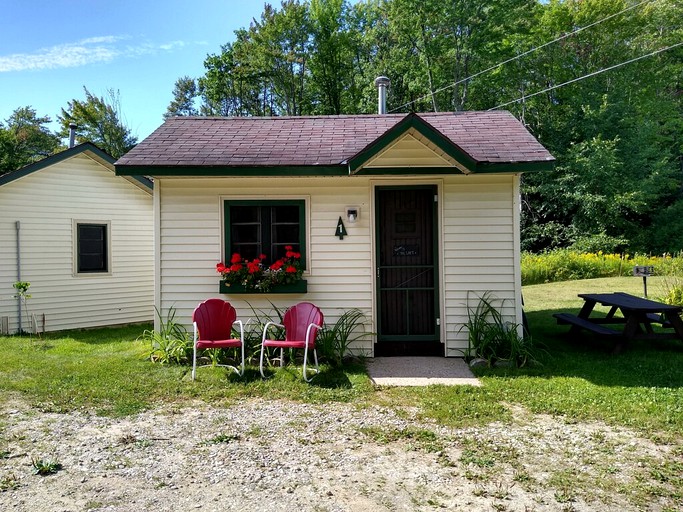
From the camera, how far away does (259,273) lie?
5.96m

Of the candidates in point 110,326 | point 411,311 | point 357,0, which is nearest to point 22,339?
point 110,326

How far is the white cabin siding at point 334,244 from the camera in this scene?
19.9 ft

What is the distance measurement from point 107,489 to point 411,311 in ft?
14.1

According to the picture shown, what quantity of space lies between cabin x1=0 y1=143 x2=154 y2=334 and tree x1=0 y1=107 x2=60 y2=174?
16.4m

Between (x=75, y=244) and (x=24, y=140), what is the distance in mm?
24903

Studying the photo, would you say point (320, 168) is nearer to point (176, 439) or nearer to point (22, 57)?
point (176, 439)

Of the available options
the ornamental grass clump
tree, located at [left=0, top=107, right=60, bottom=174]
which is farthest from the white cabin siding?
tree, located at [left=0, top=107, right=60, bottom=174]

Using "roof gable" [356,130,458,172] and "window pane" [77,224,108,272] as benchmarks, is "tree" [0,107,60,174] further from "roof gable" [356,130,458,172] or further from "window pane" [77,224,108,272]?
"roof gable" [356,130,458,172]

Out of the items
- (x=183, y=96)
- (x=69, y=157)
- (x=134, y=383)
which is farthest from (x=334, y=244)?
(x=183, y=96)

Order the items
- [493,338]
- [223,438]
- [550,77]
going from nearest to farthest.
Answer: [223,438] → [493,338] → [550,77]

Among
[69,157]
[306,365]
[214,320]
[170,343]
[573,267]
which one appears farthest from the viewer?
[573,267]

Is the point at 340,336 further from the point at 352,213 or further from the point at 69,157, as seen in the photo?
the point at 69,157

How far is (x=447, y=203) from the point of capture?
20.1 feet

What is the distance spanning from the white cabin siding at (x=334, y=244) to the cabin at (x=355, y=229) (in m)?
0.01
